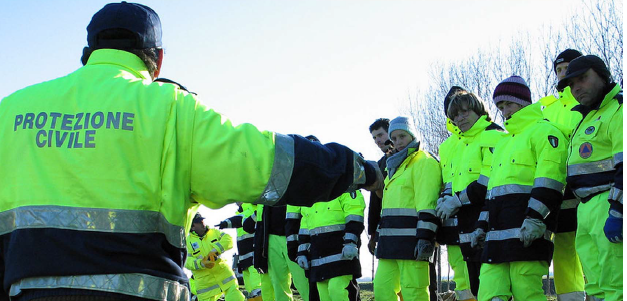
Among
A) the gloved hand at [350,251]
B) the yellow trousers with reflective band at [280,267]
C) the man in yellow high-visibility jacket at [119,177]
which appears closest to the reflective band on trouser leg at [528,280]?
the gloved hand at [350,251]

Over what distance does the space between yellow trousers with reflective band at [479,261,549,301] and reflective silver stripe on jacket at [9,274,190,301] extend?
3.96m

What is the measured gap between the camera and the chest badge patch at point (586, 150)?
17.0 ft

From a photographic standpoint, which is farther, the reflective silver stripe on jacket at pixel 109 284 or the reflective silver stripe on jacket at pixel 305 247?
the reflective silver stripe on jacket at pixel 305 247

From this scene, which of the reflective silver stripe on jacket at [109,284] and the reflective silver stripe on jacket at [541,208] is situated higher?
the reflective silver stripe on jacket at [541,208]

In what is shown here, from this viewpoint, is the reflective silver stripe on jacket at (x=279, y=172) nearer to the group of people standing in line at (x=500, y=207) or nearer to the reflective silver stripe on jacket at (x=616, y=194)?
the group of people standing in line at (x=500, y=207)

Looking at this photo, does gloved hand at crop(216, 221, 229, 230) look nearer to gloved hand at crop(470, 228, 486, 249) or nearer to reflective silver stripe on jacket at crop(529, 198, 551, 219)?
gloved hand at crop(470, 228, 486, 249)

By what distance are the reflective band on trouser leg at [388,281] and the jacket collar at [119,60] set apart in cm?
514

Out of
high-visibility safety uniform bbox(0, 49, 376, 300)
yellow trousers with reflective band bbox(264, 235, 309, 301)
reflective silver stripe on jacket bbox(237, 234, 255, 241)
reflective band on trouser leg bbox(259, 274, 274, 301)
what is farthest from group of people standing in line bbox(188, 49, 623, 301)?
reflective silver stripe on jacket bbox(237, 234, 255, 241)

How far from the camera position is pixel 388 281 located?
25.2 feet

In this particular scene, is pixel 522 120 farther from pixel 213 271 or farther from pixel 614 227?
pixel 213 271

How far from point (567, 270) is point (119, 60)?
4630 millimetres

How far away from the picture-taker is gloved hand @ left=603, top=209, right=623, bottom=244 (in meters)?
4.60

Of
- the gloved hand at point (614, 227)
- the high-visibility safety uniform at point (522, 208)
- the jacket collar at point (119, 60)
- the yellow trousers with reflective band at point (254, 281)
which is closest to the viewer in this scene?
the jacket collar at point (119, 60)

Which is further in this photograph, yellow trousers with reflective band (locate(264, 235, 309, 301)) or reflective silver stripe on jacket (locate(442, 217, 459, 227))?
yellow trousers with reflective band (locate(264, 235, 309, 301))
